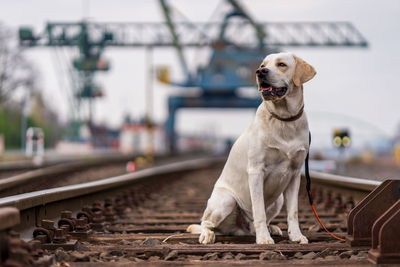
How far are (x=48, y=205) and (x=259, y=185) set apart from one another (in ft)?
5.36

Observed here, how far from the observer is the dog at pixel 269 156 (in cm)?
399

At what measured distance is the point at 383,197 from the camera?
3.91 m

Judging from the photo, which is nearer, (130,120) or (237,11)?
(237,11)

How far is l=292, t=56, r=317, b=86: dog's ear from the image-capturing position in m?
3.99

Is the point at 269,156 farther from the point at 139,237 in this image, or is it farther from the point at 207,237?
the point at 139,237

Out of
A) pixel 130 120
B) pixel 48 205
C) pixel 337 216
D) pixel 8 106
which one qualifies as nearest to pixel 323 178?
pixel 337 216

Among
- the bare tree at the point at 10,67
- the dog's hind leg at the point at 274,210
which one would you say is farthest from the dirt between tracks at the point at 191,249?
the bare tree at the point at 10,67

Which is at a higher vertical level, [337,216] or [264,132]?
[264,132]

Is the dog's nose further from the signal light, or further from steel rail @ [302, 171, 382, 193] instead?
the signal light

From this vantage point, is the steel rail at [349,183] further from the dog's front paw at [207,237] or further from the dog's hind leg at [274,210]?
the dog's front paw at [207,237]

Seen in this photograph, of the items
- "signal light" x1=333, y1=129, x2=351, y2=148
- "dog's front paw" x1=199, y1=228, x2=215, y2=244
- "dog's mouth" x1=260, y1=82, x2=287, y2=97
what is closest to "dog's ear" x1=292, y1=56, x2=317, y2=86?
"dog's mouth" x1=260, y1=82, x2=287, y2=97

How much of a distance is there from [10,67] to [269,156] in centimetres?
5454

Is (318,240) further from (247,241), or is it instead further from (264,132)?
(264,132)

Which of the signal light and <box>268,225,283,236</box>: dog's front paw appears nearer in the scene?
<box>268,225,283,236</box>: dog's front paw
